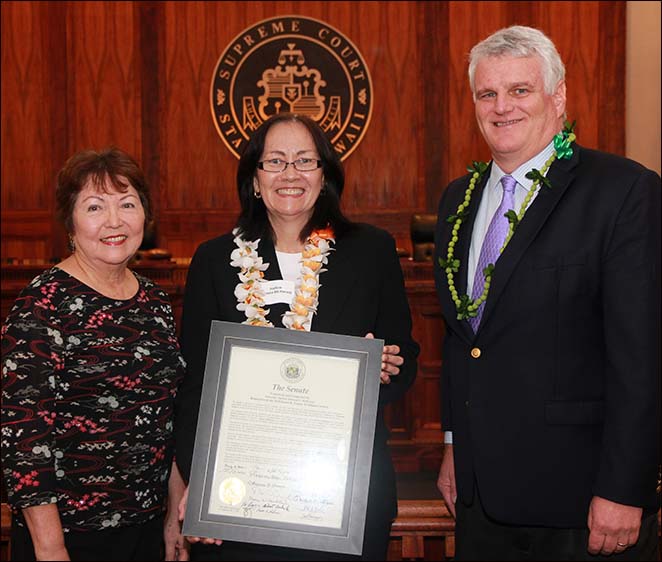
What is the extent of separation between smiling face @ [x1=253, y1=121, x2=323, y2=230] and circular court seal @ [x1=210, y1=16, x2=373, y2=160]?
4.79 meters

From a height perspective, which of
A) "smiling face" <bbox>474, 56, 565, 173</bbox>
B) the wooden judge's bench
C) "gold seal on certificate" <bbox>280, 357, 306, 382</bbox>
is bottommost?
the wooden judge's bench

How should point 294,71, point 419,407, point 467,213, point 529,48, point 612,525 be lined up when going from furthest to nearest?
point 294,71 < point 419,407 < point 467,213 < point 529,48 < point 612,525

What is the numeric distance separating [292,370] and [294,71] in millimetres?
5410

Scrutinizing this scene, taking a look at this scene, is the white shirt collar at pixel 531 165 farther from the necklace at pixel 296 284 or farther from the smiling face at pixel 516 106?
the necklace at pixel 296 284

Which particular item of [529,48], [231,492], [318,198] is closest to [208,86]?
[318,198]

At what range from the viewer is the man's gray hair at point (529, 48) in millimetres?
1964

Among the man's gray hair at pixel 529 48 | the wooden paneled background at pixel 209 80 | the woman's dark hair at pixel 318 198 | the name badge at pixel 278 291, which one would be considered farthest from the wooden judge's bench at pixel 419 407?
the wooden paneled background at pixel 209 80

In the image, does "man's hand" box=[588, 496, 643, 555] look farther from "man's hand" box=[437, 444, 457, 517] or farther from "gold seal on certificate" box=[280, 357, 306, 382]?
"gold seal on certificate" box=[280, 357, 306, 382]

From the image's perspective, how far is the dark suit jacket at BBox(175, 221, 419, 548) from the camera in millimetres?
2117

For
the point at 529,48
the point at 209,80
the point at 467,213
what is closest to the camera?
the point at 529,48

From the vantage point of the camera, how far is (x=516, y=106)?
6.48ft

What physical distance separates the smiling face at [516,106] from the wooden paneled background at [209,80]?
5.03 metres

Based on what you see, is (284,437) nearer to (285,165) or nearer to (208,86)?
(285,165)

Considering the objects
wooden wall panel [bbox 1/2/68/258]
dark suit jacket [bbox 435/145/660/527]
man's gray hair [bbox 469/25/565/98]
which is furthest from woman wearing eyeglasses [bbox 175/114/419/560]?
wooden wall panel [bbox 1/2/68/258]
